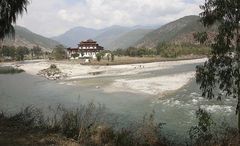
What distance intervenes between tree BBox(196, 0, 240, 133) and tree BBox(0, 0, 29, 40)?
7765 millimetres

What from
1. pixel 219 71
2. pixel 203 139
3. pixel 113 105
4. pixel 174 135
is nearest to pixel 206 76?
pixel 219 71

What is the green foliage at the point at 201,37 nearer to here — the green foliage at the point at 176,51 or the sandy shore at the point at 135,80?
the sandy shore at the point at 135,80

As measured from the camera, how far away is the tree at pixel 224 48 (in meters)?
14.5

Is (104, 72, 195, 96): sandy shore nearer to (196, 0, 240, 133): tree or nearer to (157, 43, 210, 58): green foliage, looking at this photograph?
(196, 0, 240, 133): tree

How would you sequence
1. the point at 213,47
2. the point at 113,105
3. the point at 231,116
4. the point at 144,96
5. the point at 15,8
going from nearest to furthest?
the point at 15,8, the point at 213,47, the point at 231,116, the point at 113,105, the point at 144,96

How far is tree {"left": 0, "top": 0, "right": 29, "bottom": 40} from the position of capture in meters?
14.0

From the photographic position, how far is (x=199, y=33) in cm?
1568

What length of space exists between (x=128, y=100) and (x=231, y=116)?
16.1 metres

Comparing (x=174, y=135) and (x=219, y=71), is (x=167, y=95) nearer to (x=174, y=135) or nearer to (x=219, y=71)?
(x=174, y=135)

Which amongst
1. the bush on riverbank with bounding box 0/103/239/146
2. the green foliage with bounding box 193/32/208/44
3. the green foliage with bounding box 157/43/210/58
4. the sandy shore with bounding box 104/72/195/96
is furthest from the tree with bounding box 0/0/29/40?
the green foliage with bounding box 157/43/210/58

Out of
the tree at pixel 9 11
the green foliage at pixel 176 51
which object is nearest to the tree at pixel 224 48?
the tree at pixel 9 11

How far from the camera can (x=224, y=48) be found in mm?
14953

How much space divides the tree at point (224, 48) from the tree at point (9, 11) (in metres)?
7.77

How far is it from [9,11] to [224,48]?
9.13 m
